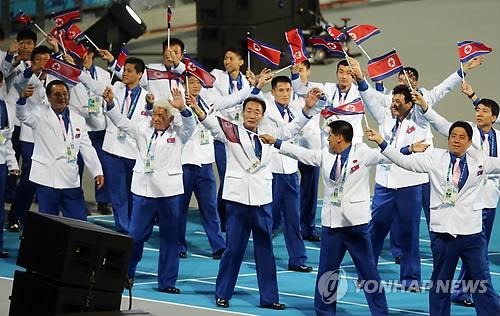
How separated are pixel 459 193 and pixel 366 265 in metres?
1.20

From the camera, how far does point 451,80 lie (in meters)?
17.3

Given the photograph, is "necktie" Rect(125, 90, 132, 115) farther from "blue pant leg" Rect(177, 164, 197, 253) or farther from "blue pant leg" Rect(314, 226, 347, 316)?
"blue pant leg" Rect(314, 226, 347, 316)

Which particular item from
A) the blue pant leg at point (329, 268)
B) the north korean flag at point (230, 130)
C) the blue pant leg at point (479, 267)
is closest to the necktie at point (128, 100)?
the north korean flag at point (230, 130)

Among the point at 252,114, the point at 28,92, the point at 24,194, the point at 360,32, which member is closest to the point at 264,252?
the point at 252,114

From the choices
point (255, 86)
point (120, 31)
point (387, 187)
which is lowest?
point (387, 187)

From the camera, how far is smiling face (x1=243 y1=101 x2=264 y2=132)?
51.8 ft

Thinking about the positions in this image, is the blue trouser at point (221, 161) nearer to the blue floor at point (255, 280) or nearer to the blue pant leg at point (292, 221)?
the blue floor at point (255, 280)

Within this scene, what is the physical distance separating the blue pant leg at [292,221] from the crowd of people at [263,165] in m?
0.02

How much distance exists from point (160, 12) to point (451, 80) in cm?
1364

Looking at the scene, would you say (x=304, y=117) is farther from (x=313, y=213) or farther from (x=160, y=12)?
(x=160, y=12)

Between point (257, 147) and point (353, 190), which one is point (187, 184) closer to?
point (257, 147)

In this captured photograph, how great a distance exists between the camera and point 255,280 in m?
17.2

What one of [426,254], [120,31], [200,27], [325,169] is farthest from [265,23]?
[325,169]

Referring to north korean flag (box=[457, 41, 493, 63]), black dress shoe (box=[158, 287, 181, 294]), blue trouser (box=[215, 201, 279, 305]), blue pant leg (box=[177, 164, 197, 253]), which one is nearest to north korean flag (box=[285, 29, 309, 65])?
blue pant leg (box=[177, 164, 197, 253])
